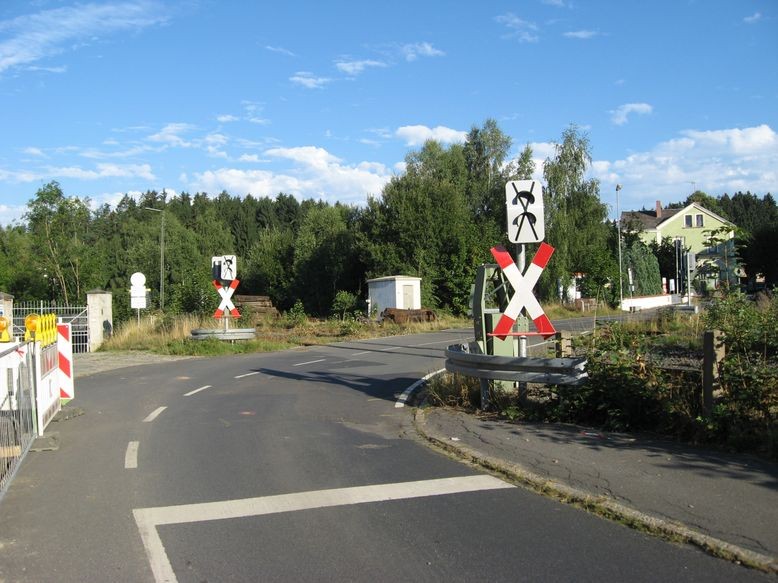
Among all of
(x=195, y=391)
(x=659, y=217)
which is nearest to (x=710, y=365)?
(x=195, y=391)

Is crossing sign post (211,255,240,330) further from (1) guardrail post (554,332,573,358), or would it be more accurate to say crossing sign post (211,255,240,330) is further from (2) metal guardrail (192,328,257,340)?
(1) guardrail post (554,332,573,358)

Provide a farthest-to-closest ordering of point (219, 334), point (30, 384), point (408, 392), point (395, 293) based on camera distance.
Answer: point (395, 293)
point (219, 334)
point (408, 392)
point (30, 384)

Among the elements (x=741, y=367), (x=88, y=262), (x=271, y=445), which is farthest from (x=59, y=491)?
(x=88, y=262)

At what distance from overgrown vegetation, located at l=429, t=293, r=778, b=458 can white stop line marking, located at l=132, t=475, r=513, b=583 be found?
237 cm

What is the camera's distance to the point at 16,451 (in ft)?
21.9

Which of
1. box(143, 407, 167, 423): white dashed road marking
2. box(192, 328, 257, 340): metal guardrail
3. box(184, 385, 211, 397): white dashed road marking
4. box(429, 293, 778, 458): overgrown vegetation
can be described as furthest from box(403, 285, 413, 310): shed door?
box(429, 293, 778, 458): overgrown vegetation

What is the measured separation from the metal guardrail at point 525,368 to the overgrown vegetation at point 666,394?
0.24 meters

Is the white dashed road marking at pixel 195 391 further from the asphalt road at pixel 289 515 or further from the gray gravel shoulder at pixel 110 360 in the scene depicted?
the gray gravel shoulder at pixel 110 360

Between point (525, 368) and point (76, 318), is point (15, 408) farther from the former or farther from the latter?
point (76, 318)

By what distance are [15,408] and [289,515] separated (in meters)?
3.51

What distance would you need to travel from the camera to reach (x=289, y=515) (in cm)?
554

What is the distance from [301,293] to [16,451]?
50180 mm

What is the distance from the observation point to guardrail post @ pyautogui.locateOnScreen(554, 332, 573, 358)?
9336 mm

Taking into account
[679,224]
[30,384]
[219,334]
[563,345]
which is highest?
[679,224]
